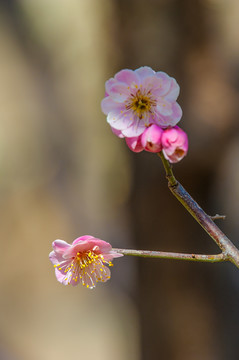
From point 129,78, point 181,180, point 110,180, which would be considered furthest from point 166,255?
point 110,180

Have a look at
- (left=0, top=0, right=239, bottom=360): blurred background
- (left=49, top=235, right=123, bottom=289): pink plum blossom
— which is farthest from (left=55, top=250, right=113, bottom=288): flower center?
(left=0, top=0, right=239, bottom=360): blurred background

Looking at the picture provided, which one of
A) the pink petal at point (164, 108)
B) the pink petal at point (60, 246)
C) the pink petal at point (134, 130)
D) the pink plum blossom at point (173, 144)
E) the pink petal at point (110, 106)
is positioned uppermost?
the pink petal at point (110, 106)

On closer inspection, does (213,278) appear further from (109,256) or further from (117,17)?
(109,256)

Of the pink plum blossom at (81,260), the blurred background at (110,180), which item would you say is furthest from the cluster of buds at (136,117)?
the blurred background at (110,180)

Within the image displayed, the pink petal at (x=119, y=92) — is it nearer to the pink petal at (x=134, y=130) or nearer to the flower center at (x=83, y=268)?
the pink petal at (x=134, y=130)

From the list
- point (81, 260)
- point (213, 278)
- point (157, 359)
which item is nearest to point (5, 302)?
point (157, 359)
